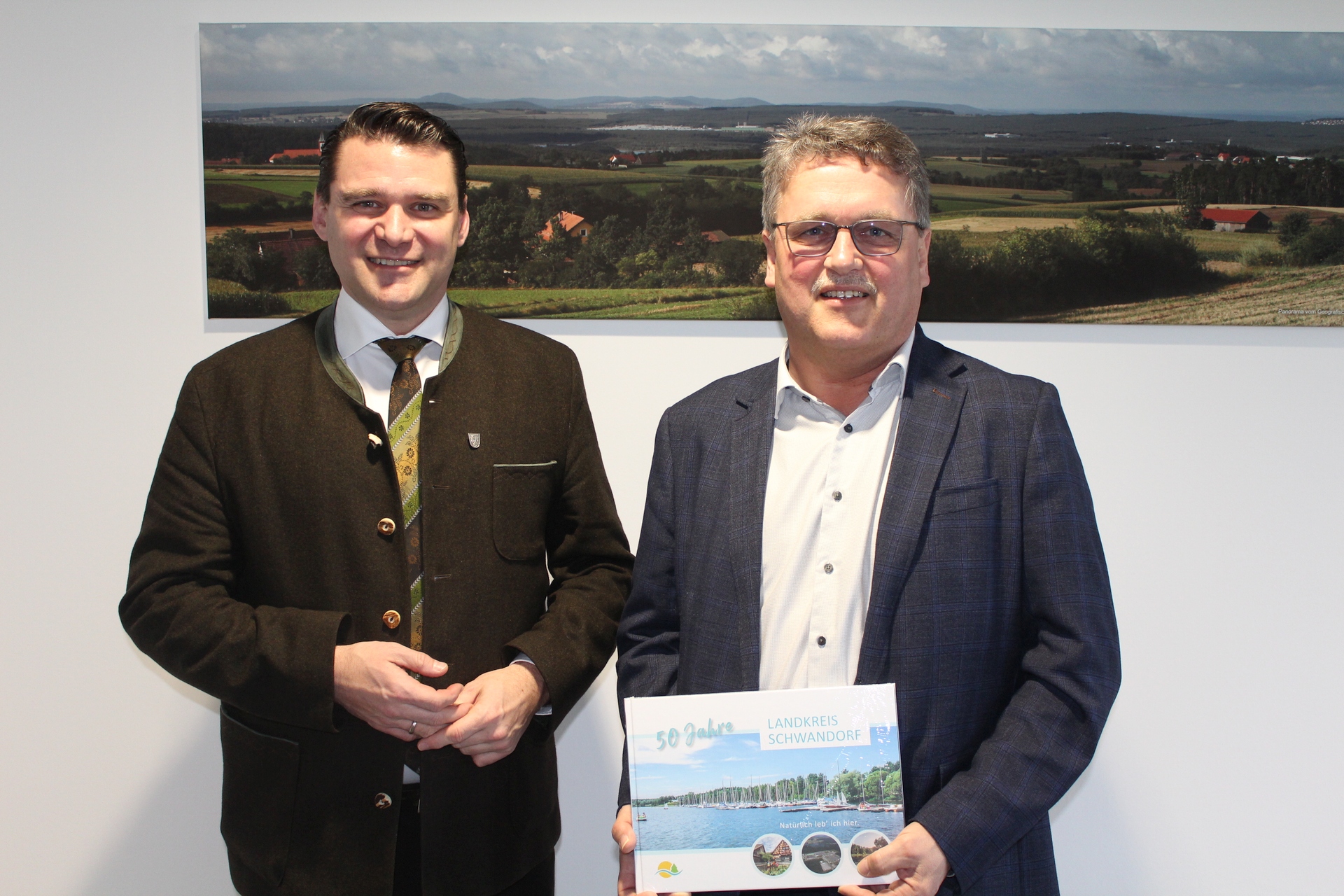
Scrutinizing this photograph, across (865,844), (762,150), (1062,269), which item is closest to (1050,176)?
(1062,269)

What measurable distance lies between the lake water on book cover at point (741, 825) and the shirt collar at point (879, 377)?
636 millimetres

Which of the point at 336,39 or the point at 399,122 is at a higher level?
the point at 336,39

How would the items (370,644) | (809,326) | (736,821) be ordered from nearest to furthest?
1. (736,821)
2. (809,326)
3. (370,644)

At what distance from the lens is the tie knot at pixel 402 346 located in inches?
67.8

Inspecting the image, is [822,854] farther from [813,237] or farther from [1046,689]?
[813,237]

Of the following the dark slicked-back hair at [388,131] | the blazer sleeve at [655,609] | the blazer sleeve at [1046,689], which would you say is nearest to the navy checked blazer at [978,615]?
the blazer sleeve at [1046,689]

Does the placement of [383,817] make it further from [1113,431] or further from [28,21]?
[28,21]

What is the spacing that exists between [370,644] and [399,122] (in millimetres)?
933

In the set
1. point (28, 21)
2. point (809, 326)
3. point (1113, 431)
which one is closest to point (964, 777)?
point (809, 326)

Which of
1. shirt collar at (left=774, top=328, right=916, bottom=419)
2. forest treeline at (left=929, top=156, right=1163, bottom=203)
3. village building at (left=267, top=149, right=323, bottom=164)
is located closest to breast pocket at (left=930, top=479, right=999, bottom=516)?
shirt collar at (left=774, top=328, right=916, bottom=419)

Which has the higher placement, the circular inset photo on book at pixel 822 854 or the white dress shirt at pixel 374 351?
the white dress shirt at pixel 374 351

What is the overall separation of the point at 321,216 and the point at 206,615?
0.76m

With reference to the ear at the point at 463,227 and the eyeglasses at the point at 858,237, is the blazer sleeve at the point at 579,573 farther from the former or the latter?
the eyeglasses at the point at 858,237

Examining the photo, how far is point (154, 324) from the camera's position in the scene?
8.06ft
